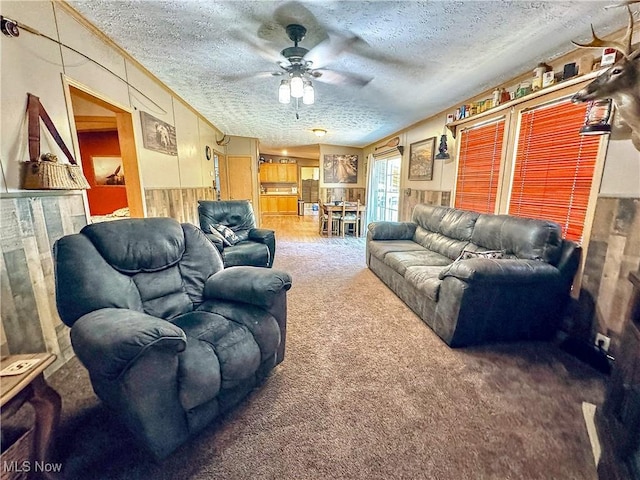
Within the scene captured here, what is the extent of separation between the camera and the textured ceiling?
1675mm

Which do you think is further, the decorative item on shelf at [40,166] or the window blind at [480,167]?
the window blind at [480,167]

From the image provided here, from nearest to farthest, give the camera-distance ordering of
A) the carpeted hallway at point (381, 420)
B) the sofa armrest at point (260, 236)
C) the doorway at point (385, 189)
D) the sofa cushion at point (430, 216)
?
A: 1. the carpeted hallway at point (381, 420)
2. the sofa cushion at point (430, 216)
3. the sofa armrest at point (260, 236)
4. the doorway at point (385, 189)

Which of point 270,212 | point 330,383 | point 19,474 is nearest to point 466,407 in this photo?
point 330,383

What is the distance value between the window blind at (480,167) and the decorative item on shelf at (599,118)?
109 centimetres

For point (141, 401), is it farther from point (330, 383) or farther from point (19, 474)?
point (330, 383)

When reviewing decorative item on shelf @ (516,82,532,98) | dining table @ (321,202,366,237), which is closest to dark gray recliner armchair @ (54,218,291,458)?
decorative item on shelf @ (516,82,532,98)

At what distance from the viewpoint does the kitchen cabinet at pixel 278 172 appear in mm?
10234

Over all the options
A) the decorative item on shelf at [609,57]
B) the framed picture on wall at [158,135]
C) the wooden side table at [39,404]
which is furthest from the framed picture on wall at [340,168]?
the wooden side table at [39,404]

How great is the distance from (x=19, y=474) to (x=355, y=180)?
717cm

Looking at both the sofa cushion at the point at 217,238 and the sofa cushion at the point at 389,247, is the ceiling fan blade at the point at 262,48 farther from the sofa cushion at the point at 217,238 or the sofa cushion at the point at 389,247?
the sofa cushion at the point at 389,247

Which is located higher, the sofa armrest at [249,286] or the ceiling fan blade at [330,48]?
the ceiling fan blade at [330,48]

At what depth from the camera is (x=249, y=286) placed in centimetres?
149

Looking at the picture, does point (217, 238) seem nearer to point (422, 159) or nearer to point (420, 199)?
point (420, 199)

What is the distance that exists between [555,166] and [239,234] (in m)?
3.35
